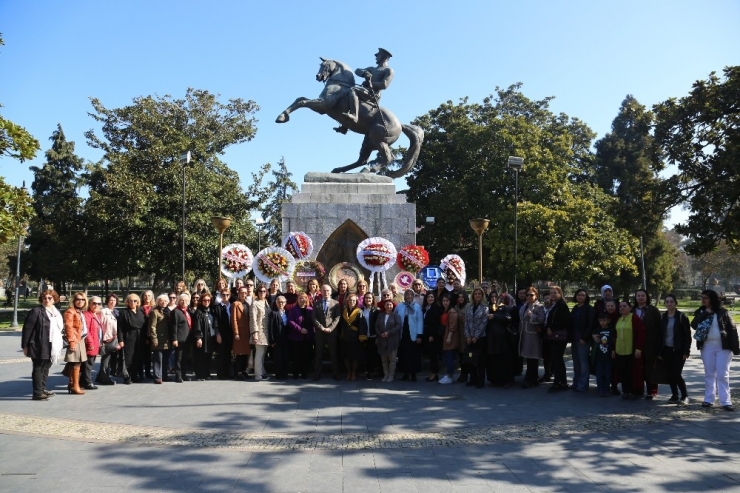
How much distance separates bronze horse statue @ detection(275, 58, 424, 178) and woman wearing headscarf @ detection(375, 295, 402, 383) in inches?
234

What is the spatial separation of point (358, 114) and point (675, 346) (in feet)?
30.5

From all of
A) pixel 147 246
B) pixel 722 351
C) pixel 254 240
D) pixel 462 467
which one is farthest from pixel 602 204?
pixel 462 467

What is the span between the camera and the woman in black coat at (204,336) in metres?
10.5

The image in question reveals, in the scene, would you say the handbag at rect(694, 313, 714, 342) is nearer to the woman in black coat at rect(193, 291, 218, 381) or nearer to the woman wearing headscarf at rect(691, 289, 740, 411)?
the woman wearing headscarf at rect(691, 289, 740, 411)

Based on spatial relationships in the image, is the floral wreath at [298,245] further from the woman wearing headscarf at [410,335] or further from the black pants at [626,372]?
the black pants at [626,372]

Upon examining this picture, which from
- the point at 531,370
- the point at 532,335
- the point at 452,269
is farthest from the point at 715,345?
the point at 452,269

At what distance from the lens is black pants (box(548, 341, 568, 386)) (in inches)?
373

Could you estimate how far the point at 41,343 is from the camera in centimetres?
882

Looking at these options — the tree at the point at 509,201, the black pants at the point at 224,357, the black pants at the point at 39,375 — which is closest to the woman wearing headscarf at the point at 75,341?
the black pants at the point at 39,375

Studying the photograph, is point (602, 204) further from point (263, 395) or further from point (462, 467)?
point (462, 467)

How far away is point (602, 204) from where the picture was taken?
31.9 metres

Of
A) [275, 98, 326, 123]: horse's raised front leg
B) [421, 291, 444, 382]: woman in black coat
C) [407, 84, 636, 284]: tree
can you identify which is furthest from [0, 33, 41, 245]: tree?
[407, 84, 636, 284]: tree

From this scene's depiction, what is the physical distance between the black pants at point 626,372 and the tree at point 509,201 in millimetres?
18379

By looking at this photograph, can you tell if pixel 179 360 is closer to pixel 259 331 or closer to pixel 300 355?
pixel 259 331
